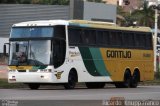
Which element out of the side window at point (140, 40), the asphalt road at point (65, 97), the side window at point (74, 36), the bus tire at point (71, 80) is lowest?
the bus tire at point (71, 80)

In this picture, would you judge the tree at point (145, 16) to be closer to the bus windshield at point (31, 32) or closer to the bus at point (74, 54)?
the bus at point (74, 54)

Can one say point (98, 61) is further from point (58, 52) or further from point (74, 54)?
point (58, 52)

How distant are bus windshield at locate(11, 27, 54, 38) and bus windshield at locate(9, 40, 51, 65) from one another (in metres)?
0.33

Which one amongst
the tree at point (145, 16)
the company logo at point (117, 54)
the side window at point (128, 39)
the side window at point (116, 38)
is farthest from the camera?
the tree at point (145, 16)

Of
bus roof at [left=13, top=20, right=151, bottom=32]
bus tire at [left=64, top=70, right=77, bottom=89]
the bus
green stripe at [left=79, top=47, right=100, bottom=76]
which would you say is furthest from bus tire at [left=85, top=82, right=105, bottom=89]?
bus tire at [left=64, top=70, right=77, bottom=89]

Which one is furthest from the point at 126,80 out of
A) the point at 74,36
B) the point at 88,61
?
the point at 74,36

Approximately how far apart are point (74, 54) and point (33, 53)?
2358 mm

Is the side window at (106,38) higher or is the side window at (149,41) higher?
the side window at (106,38)

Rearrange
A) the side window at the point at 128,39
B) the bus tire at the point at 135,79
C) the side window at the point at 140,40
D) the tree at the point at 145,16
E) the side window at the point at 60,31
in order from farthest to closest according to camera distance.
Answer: the tree at the point at 145,16 < the side window at the point at 140,40 < the bus tire at the point at 135,79 < the side window at the point at 128,39 < the side window at the point at 60,31

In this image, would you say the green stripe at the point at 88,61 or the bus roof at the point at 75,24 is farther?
the green stripe at the point at 88,61

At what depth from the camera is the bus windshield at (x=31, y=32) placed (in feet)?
104

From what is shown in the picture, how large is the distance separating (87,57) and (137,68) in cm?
535

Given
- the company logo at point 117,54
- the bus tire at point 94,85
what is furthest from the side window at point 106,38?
the bus tire at point 94,85

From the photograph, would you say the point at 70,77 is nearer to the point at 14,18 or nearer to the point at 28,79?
the point at 28,79
